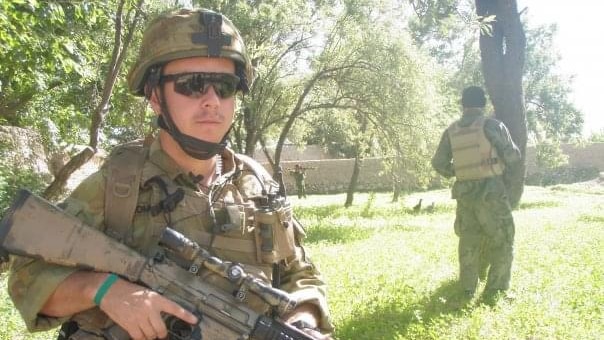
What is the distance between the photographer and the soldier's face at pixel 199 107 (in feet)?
6.48

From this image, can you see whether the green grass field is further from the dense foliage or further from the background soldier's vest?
the dense foliage

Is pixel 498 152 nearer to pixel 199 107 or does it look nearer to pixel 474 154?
pixel 474 154

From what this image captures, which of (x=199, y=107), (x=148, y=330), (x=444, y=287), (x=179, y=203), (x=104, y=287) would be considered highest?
(x=199, y=107)

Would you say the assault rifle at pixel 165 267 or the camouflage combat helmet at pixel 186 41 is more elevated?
the camouflage combat helmet at pixel 186 41

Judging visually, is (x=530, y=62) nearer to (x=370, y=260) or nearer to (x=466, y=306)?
(x=370, y=260)

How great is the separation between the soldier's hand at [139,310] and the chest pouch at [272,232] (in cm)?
39

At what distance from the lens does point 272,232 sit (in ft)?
6.77

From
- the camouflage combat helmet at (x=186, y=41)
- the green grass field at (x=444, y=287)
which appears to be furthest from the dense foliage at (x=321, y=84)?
the camouflage combat helmet at (x=186, y=41)

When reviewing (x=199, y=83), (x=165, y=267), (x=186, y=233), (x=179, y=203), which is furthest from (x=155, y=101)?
(x=165, y=267)

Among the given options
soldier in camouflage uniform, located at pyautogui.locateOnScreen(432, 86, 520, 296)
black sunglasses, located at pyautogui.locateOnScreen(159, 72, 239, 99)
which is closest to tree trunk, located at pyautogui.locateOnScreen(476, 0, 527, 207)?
soldier in camouflage uniform, located at pyautogui.locateOnScreen(432, 86, 520, 296)

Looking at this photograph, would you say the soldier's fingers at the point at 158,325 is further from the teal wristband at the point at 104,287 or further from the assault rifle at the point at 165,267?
the teal wristband at the point at 104,287

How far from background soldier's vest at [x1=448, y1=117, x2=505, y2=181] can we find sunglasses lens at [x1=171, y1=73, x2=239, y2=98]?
436 centimetres

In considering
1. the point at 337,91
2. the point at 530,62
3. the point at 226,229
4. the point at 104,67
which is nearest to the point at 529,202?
the point at 337,91

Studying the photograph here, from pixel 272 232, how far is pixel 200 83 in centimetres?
60
